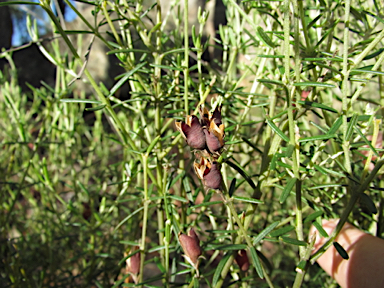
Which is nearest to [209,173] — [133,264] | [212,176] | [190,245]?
[212,176]

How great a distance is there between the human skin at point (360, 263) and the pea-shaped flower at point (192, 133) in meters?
0.28

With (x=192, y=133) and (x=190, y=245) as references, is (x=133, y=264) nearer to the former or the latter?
(x=190, y=245)

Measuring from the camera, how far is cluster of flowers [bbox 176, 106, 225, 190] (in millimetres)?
292

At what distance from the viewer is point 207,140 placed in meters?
0.29

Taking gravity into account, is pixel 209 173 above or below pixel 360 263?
above

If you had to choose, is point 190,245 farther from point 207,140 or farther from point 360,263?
point 360,263

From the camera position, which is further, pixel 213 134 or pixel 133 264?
pixel 133 264

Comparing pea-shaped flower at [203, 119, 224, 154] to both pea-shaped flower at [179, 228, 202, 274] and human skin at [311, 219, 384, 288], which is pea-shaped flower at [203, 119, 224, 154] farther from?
human skin at [311, 219, 384, 288]

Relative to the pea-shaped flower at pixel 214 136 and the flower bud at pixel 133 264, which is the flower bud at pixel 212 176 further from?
the flower bud at pixel 133 264

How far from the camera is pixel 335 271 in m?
0.51

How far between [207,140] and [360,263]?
341mm

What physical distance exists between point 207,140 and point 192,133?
0.05 ft

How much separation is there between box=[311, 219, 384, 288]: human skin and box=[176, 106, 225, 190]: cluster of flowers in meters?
0.25

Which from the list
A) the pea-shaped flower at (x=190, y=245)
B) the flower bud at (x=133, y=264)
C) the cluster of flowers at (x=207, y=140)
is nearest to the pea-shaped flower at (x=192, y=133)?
the cluster of flowers at (x=207, y=140)
